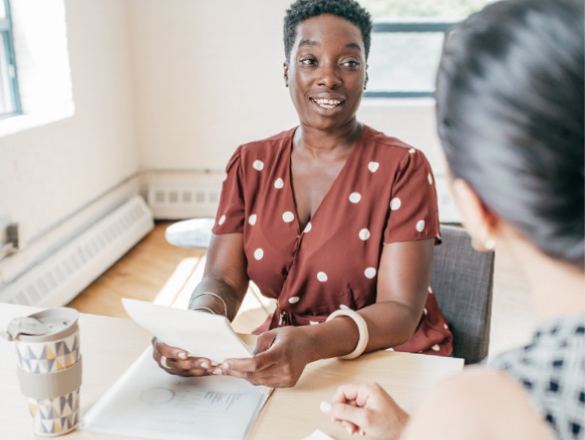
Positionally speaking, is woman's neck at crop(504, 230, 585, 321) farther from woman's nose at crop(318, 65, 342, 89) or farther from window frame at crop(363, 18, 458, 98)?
window frame at crop(363, 18, 458, 98)

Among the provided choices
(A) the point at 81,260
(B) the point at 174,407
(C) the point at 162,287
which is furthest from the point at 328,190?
(A) the point at 81,260

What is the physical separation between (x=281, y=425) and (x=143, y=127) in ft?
13.4

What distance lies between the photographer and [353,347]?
1.34m

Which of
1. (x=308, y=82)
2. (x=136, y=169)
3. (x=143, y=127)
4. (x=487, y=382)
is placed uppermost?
(x=308, y=82)

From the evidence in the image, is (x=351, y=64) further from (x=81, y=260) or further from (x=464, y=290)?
(x=81, y=260)

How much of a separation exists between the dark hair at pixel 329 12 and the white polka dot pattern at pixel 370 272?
0.64 m

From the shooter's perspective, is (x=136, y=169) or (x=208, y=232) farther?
(x=136, y=169)

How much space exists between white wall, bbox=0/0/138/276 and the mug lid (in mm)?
2320

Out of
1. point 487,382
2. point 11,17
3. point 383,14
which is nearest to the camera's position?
point 487,382

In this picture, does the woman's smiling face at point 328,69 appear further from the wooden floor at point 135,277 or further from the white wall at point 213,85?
the white wall at point 213,85

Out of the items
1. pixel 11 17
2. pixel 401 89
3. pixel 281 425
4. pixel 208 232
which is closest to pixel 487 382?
pixel 281 425

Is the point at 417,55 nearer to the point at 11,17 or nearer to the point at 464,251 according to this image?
the point at 11,17

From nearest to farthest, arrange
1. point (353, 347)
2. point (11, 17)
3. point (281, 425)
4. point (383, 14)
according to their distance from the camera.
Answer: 1. point (281, 425)
2. point (353, 347)
3. point (11, 17)
4. point (383, 14)

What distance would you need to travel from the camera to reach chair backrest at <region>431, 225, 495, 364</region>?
1.73 meters
